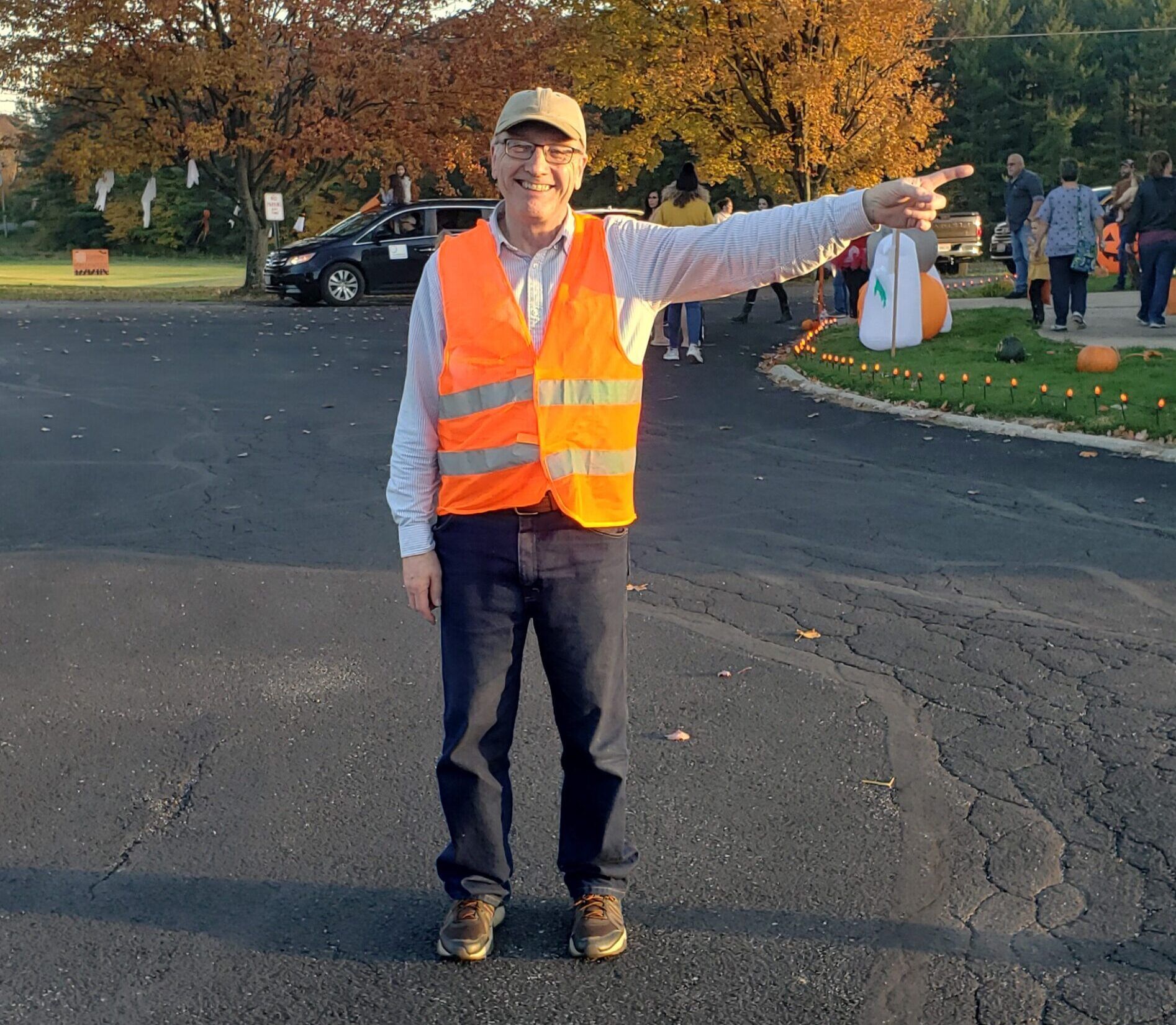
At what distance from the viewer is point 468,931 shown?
367 centimetres

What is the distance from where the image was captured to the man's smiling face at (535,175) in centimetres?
345

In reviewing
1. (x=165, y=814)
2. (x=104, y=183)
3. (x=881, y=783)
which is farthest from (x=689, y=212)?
(x=104, y=183)

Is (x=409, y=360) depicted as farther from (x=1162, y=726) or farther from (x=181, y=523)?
(x=181, y=523)

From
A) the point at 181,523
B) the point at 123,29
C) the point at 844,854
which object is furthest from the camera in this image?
the point at 123,29

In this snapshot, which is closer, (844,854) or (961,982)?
(961,982)

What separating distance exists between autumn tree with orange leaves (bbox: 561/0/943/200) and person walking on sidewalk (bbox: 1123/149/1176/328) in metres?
10.4

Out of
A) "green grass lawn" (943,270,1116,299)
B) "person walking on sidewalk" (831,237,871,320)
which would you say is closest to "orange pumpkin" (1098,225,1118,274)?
"green grass lawn" (943,270,1116,299)

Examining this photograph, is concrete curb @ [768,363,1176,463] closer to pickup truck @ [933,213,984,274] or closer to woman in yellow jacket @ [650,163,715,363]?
woman in yellow jacket @ [650,163,715,363]

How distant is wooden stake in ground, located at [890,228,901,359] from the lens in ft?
51.0

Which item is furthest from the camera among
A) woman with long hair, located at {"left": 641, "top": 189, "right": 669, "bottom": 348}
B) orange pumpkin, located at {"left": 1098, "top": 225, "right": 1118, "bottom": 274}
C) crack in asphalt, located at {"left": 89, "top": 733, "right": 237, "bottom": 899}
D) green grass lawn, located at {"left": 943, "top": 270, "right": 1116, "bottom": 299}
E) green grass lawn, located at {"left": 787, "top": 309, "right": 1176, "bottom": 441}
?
orange pumpkin, located at {"left": 1098, "top": 225, "right": 1118, "bottom": 274}

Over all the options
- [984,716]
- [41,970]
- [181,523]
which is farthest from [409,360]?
[181,523]

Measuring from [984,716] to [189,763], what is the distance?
9.14 ft

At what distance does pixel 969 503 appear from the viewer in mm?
8914

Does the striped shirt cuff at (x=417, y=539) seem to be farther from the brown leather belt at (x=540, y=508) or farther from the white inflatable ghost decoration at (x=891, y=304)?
the white inflatable ghost decoration at (x=891, y=304)
